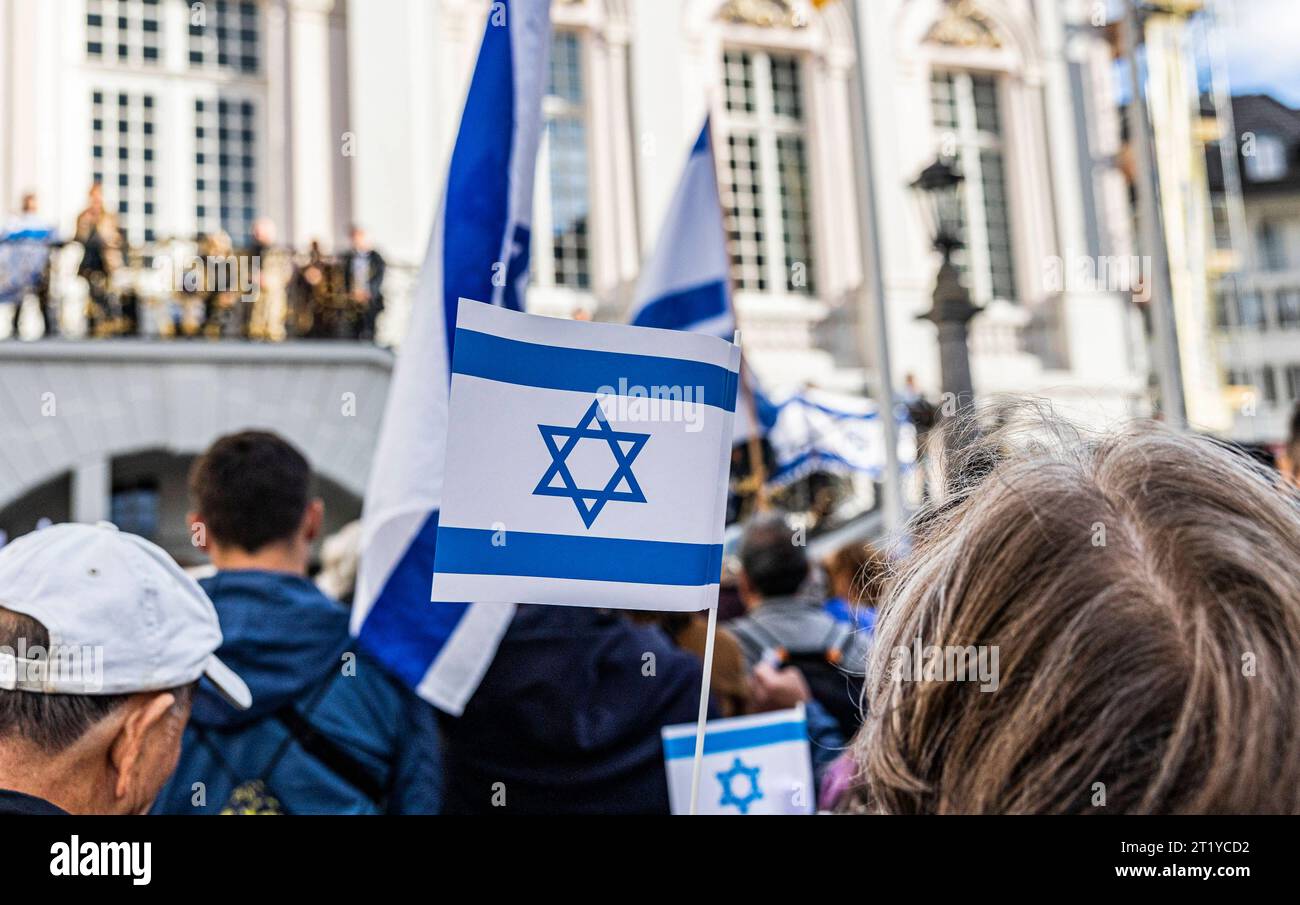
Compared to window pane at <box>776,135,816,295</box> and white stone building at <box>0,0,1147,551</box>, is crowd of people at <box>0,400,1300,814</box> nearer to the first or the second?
white stone building at <box>0,0,1147,551</box>

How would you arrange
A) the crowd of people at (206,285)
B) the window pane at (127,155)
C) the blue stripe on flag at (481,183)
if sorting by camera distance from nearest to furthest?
the blue stripe on flag at (481,183)
the crowd of people at (206,285)
the window pane at (127,155)

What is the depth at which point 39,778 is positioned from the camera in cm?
168

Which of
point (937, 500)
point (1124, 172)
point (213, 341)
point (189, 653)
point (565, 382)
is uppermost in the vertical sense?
point (1124, 172)

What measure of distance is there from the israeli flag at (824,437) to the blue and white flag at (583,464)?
419 inches

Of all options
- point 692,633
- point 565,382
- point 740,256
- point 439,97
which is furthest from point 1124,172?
point 565,382

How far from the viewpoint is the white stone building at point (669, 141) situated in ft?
50.1

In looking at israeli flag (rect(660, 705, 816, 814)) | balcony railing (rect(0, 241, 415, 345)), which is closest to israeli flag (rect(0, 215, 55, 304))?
balcony railing (rect(0, 241, 415, 345))

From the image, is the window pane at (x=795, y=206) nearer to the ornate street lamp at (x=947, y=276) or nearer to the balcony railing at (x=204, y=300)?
the balcony railing at (x=204, y=300)

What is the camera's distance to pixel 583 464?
6.34 feet

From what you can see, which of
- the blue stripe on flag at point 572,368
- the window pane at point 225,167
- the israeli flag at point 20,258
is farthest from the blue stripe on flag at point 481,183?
the window pane at point 225,167

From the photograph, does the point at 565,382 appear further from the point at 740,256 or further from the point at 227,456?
the point at 740,256

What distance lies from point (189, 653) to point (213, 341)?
1135 centimetres

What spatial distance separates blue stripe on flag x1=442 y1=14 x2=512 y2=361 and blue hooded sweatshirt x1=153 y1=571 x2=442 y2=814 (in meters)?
0.94
